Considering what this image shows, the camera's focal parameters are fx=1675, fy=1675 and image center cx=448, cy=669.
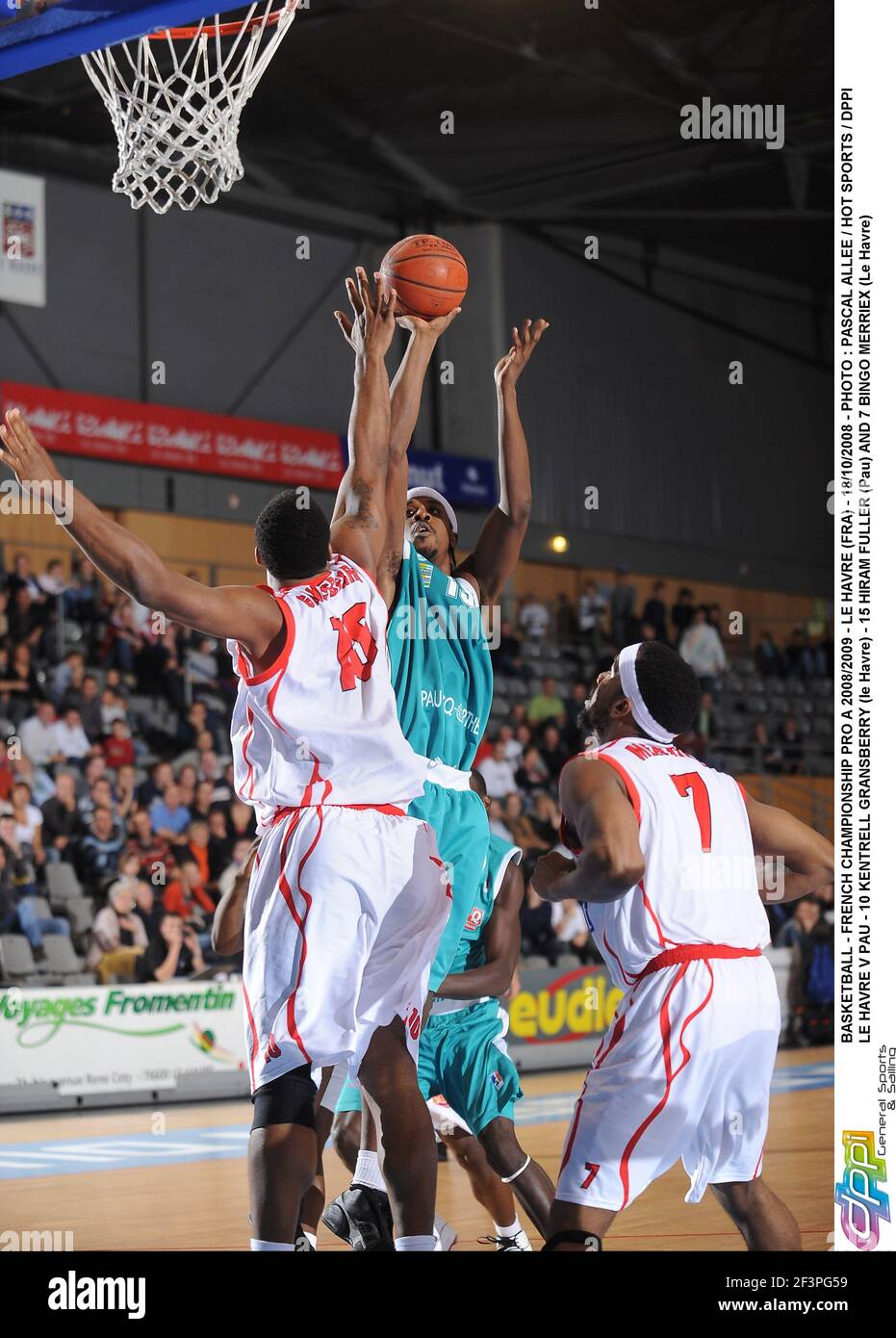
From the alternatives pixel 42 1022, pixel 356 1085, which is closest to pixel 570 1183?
pixel 356 1085

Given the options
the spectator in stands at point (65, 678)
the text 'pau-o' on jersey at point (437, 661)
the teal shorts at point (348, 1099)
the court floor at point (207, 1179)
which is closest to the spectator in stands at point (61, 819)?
the spectator in stands at point (65, 678)

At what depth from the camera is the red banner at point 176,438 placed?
1577cm

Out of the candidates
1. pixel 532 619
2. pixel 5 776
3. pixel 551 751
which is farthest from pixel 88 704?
pixel 532 619

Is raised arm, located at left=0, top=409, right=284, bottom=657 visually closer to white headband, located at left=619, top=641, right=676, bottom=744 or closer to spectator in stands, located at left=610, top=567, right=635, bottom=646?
white headband, located at left=619, top=641, right=676, bottom=744

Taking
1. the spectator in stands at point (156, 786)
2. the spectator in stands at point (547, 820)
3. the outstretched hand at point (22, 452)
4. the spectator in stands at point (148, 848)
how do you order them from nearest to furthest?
1. the outstretched hand at point (22, 452)
2. the spectator in stands at point (148, 848)
3. the spectator in stands at point (156, 786)
4. the spectator in stands at point (547, 820)

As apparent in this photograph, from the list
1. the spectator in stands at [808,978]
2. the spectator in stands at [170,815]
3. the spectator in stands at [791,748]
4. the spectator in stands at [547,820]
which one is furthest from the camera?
the spectator in stands at [791,748]

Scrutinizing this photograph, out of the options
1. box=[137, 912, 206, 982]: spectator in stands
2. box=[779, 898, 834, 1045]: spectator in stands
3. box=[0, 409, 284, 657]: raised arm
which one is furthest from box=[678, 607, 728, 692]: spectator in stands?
box=[0, 409, 284, 657]: raised arm

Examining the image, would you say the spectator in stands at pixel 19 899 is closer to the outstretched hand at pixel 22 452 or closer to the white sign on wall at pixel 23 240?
the white sign on wall at pixel 23 240

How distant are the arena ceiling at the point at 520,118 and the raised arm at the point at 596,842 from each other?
1178 cm

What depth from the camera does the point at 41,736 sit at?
13219 mm

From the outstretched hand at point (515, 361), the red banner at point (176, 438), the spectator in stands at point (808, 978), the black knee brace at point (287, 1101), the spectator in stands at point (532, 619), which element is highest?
the red banner at point (176, 438)

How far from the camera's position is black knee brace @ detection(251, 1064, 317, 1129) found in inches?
175

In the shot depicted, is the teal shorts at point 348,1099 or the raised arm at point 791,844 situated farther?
the teal shorts at point 348,1099

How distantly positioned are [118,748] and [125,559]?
9.52m
